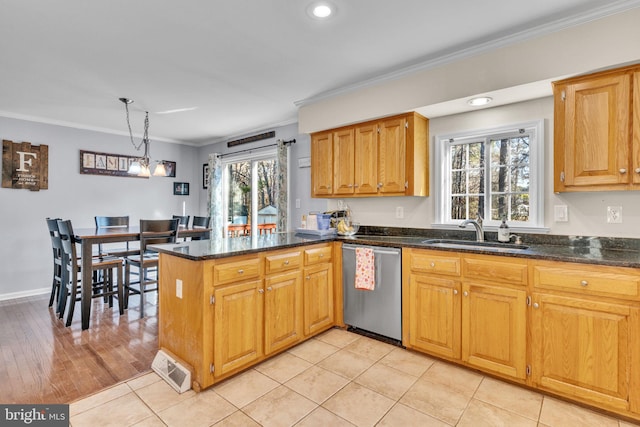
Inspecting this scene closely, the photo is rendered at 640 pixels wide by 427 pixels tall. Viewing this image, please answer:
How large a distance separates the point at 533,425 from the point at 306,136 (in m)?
3.61

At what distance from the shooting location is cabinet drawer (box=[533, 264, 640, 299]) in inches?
69.0

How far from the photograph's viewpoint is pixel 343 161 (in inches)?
135

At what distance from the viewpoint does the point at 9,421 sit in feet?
5.78

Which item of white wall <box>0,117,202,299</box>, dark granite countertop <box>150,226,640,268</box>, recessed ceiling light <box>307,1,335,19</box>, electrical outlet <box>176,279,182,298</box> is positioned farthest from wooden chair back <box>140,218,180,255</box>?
recessed ceiling light <box>307,1,335,19</box>

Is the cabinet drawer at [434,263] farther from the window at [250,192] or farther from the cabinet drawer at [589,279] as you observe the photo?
the window at [250,192]

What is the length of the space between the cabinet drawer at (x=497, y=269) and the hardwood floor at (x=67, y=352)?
8.09 ft

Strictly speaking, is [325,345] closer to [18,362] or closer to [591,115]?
[18,362]

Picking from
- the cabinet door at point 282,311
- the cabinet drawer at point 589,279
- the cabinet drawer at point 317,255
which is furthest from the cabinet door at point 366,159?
the cabinet drawer at point 589,279

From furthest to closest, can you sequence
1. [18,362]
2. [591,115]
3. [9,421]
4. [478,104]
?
[478,104]
[18,362]
[591,115]
[9,421]

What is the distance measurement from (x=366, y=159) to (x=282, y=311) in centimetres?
168

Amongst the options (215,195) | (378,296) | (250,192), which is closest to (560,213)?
(378,296)

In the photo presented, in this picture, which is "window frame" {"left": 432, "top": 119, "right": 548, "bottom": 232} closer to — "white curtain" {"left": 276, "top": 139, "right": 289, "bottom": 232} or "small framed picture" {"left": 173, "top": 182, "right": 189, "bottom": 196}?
"white curtain" {"left": 276, "top": 139, "right": 289, "bottom": 232}

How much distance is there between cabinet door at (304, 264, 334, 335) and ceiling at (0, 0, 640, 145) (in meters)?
1.79

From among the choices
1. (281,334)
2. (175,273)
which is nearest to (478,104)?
(281,334)
